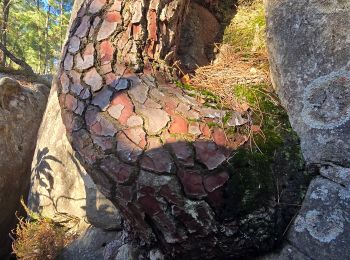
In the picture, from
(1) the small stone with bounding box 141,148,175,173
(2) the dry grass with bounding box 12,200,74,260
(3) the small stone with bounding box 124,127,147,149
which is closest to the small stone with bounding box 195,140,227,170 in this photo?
(1) the small stone with bounding box 141,148,175,173

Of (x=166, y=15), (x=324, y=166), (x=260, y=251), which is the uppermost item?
(x=166, y=15)

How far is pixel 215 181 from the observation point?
195cm

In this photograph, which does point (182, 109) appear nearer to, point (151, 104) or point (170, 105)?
point (170, 105)

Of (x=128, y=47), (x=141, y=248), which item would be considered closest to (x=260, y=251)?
(x=141, y=248)

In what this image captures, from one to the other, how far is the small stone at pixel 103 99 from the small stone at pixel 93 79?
4 cm

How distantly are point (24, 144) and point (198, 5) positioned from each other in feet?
10.9

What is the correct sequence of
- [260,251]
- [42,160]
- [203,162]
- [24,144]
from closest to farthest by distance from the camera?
1. [203,162]
2. [260,251]
3. [42,160]
4. [24,144]

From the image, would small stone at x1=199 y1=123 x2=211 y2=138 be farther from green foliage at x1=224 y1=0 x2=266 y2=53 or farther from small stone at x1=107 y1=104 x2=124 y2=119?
green foliage at x1=224 y1=0 x2=266 y2=53

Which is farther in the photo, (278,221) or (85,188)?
(85,188)

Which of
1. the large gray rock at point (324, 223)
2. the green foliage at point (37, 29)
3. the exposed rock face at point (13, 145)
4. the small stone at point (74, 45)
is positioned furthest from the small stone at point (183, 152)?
the green foliage at point (37, 29)

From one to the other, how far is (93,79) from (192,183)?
87 cm

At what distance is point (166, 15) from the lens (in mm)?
2469

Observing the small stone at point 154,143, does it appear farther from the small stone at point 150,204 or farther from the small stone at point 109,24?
the small stone at point 109,24

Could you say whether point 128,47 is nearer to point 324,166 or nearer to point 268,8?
point 268,8
